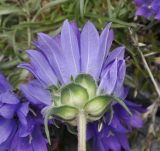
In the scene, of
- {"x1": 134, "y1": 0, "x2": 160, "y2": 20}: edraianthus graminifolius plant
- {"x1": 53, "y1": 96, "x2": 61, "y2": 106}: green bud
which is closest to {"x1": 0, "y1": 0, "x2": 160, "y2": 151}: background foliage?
{"x1": 134, "y1": 0, "x2": 160, "y2": 20}: edraianthus graminifolius plant

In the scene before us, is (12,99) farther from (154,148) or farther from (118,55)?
(154,148)

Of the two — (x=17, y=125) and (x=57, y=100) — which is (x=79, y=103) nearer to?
(x=57, y=100)

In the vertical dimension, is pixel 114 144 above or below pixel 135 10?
below

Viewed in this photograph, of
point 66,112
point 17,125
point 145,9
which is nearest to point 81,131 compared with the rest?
point 66,112

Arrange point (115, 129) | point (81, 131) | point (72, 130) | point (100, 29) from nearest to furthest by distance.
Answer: point (81, 131)
point (72, 130)
point (115, 129)
point (100, 29)

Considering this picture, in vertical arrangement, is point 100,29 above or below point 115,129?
above

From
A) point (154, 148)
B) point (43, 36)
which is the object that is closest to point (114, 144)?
point (154, 148)

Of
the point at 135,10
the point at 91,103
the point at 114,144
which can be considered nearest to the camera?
the point at 91,103

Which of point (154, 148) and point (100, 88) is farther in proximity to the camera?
point (154, 148)

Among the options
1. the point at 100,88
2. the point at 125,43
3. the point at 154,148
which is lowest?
the point at 154,148
